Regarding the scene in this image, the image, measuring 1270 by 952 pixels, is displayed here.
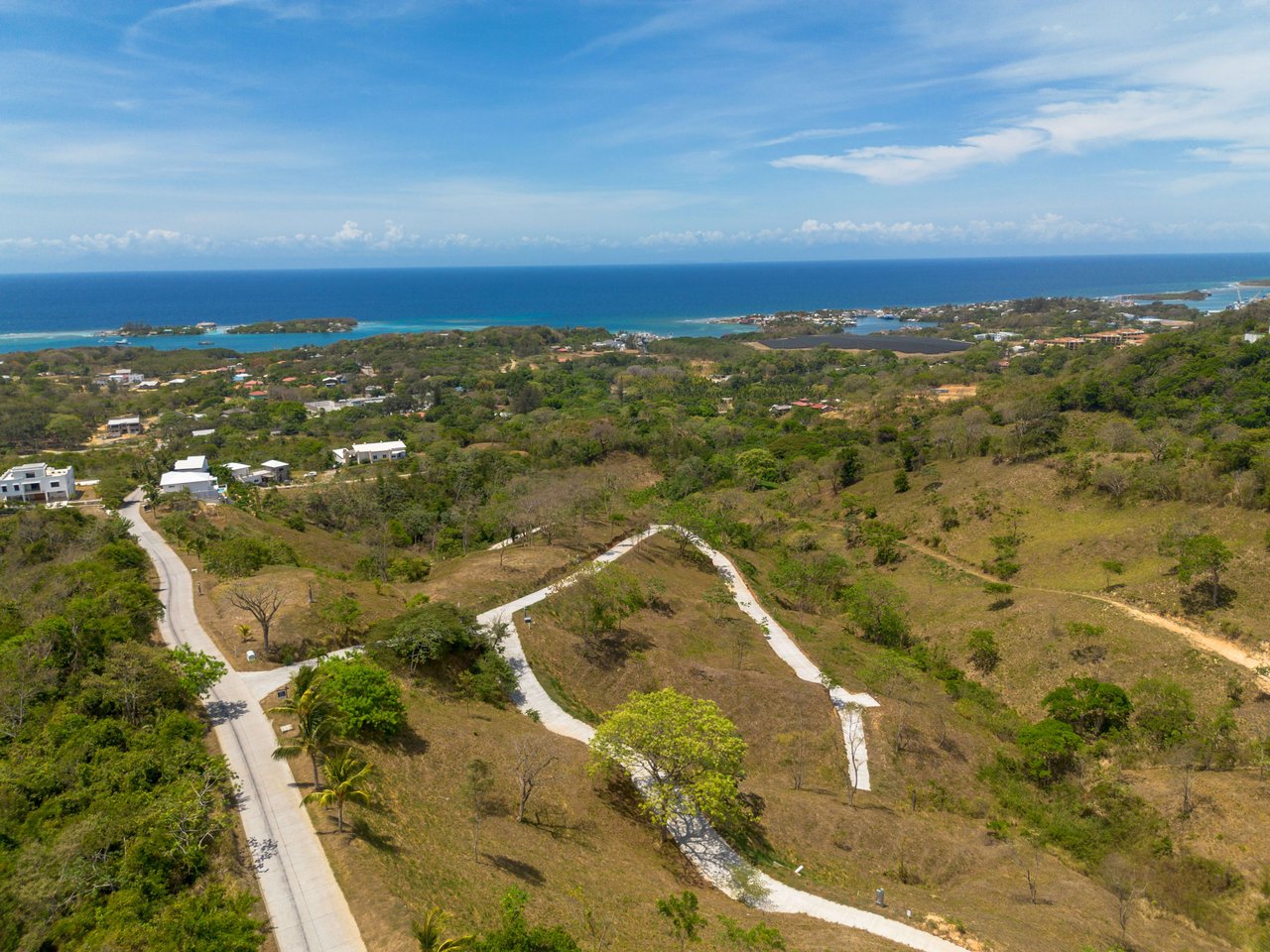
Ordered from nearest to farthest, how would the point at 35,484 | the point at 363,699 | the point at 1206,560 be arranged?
the point at 363,699 → the point at 1206,560 → the point at 35,484

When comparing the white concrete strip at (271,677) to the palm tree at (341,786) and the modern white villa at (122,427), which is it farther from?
the modern white villa at (122,427)

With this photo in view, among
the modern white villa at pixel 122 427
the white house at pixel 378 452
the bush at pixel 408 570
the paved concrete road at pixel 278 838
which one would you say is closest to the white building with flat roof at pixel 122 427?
the modern white villa at pixel 122 427

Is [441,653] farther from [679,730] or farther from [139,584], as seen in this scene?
[139,584]

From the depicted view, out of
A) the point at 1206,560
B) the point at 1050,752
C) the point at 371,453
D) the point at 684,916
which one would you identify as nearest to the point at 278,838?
the point at 684,916

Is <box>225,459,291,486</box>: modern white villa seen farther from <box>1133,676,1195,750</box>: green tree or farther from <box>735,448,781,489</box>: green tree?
<box>1133,676,1195,750</box>: green tree

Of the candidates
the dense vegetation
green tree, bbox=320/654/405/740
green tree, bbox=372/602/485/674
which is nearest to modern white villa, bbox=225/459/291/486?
the dense vegetation

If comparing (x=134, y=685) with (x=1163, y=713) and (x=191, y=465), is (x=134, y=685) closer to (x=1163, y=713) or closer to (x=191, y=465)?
(x=1163, y=713)

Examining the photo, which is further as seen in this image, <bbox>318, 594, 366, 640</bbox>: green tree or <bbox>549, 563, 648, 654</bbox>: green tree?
<bbox>549, 563, 648, 654</bbox>: green tree
